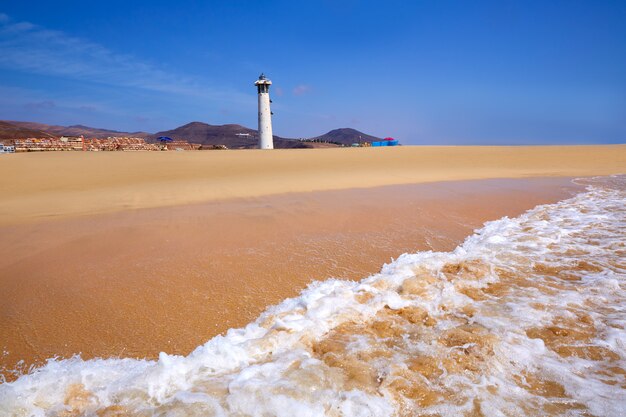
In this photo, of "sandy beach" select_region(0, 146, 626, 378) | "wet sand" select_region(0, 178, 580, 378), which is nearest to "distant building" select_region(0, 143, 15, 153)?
"sandy beach" select_region(0, 146, 626, 378)

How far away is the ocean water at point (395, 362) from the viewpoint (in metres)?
1.55

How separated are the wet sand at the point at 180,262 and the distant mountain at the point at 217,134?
48192mm

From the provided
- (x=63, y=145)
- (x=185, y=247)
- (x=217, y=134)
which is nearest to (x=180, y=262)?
(x=185, y=247)

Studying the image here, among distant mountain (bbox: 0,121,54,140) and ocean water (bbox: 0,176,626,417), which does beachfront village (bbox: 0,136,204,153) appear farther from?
ocean water (bbox: 0,176,626,417)

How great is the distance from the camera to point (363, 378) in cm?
171

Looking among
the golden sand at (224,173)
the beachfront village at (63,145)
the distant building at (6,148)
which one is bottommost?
the golden sand at (224,173)

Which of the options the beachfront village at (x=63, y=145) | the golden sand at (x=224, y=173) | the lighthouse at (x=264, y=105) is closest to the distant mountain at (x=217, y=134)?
the lighthouse at (x=264, y=105)

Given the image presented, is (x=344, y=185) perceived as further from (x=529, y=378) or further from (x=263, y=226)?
(x=529, y=378)

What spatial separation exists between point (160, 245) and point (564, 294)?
161 inches

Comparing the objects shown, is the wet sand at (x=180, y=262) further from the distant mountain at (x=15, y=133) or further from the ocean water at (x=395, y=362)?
the distant mountain at (x=15, y=133)

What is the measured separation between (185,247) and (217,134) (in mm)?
64079

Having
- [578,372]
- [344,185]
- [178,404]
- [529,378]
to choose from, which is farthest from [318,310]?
[344,185]

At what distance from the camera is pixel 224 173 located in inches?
526

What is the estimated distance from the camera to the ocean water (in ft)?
5.08
